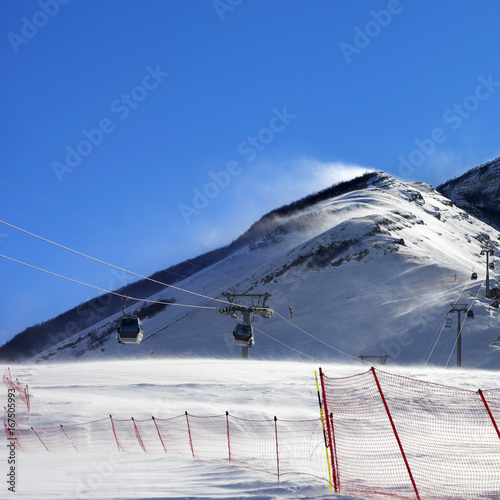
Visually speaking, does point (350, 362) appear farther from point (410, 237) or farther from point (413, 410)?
point (410, 237)

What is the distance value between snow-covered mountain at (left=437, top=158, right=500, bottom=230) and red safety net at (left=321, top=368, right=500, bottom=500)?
161635mm

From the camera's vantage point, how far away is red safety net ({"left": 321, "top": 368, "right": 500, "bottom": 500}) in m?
11.3

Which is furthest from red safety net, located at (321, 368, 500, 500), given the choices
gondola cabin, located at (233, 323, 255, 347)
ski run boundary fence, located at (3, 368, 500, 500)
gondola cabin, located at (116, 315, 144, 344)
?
gondola cabin, located at (116, 315, 144, 344)

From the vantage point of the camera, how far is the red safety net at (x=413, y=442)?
11.3 meters

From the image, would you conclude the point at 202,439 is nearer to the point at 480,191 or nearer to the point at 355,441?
the point at 355,441

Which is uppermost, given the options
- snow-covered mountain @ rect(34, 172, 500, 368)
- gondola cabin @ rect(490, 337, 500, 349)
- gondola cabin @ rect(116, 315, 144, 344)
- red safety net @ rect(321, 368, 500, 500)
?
snow-covered mountain @ rect(34, 172, 500, 368)

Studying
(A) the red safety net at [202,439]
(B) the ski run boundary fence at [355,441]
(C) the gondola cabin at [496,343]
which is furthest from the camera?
(C) the gondola cabin at [496,343]

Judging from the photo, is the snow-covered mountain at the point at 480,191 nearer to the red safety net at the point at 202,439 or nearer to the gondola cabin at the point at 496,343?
the gondola cabin at the point at 496,343

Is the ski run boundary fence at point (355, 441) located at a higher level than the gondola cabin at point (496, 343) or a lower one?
lower

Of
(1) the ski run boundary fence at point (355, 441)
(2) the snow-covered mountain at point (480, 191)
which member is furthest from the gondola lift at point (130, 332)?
(2) the snow-covered mountain at point (480, 191)

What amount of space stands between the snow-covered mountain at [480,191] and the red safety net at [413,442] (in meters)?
162

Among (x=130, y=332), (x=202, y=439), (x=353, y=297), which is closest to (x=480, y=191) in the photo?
(x=353, y=297)

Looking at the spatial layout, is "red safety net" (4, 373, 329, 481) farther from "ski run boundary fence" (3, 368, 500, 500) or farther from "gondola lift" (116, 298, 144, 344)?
"gondola lift" (116, 298, 144, 344)

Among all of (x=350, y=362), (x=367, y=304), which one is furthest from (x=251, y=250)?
(x=350, y=362)
